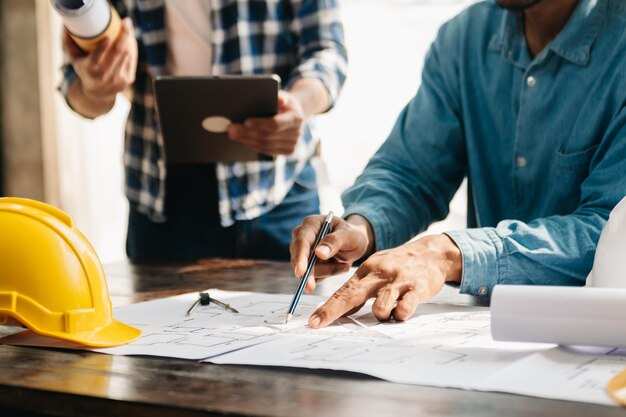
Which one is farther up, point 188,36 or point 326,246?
point 188,36

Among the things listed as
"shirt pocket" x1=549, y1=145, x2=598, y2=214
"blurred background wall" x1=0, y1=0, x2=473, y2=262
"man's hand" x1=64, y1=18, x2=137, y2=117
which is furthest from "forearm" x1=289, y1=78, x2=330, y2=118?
"blurred background wall" x1=0, y1=0, x2=473, y2=262

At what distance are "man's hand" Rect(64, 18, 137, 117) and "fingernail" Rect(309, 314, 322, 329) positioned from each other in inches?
31.3

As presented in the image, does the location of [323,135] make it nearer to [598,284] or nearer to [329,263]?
[329,263]

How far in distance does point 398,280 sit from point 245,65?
91 centimetres

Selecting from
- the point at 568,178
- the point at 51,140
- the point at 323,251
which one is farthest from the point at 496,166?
the point at 51,140

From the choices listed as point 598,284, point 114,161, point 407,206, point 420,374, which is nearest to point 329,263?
point 407,206

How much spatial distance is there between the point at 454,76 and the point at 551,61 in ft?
0.72

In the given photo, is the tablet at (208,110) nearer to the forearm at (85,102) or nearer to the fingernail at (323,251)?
the forearm at (85,102)

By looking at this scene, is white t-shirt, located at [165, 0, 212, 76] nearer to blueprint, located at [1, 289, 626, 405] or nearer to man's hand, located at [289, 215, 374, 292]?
man's hand, located at [289, 215, 374, 292]

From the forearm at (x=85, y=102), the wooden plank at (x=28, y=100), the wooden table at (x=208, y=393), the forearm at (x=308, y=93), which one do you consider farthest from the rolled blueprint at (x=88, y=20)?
the wooden plank at (x=28, y=100)

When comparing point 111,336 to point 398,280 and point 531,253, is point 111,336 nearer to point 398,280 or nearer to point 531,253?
point 398,280

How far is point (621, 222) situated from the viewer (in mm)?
982

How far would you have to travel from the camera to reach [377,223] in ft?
4.65

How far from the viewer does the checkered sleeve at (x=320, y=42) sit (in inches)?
70.6
